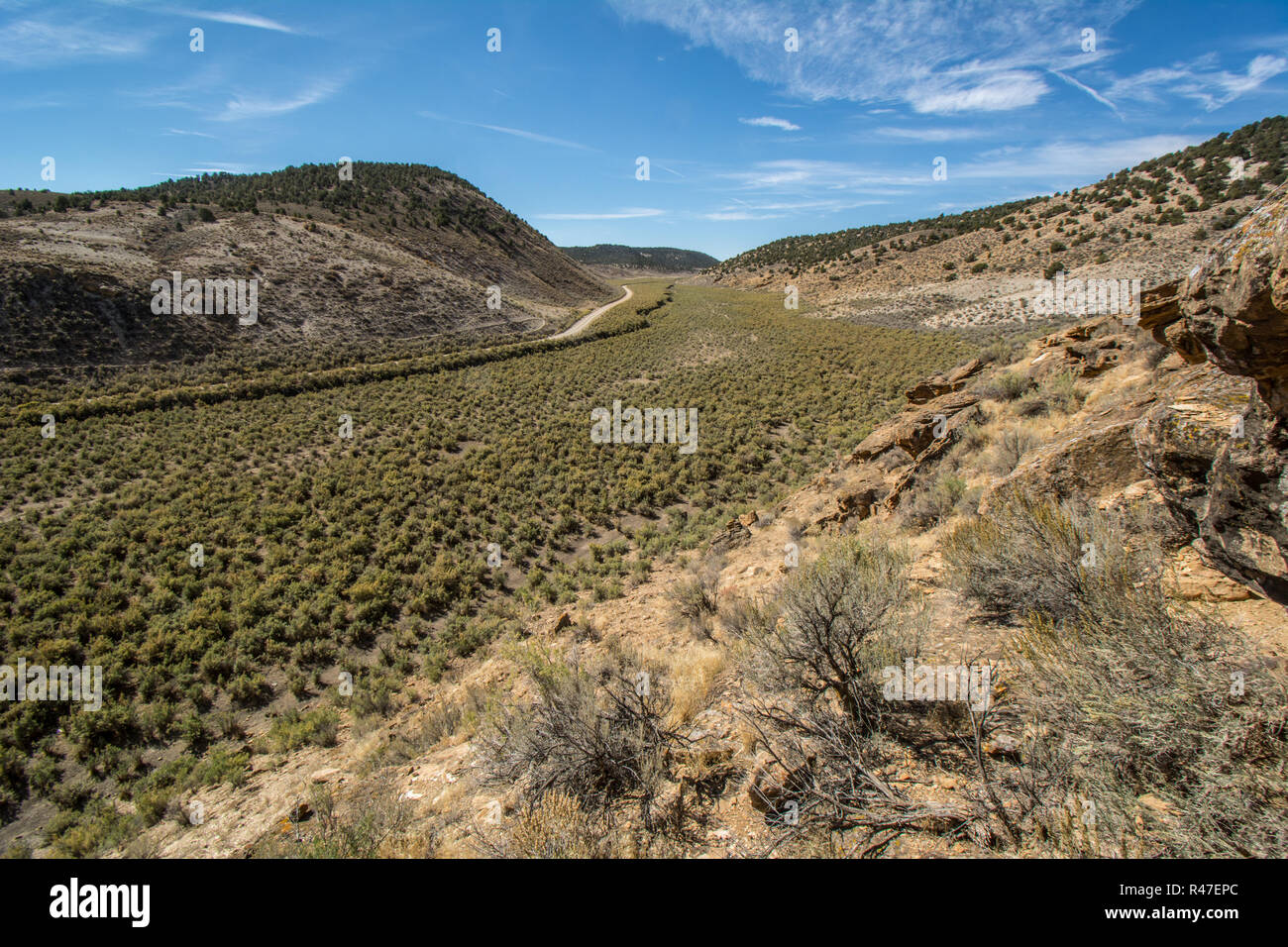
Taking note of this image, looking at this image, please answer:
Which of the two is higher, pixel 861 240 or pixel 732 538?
pixel 861 240

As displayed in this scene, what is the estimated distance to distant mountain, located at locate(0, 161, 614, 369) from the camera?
27578mm

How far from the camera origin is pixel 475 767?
450cm

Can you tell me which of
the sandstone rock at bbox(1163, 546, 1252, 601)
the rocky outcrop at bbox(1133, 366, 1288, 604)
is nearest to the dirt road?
the rocky outcrop at bbox(1133, 366, 1288, 604)

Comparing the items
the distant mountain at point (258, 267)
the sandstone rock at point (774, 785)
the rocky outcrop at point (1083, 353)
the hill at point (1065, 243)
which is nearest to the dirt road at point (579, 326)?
the distant mountain at point (258, 267)

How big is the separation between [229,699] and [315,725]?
82.5 inches

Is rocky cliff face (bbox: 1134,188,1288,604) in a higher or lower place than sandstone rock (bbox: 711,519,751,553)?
higher

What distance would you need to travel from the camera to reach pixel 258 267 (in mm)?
39312

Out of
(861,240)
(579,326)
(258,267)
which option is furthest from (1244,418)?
(861,240)

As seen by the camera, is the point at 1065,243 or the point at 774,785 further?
the point at 1065,243

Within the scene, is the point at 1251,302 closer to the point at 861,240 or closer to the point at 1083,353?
the point at 1083,353

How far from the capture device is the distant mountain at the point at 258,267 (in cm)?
2758

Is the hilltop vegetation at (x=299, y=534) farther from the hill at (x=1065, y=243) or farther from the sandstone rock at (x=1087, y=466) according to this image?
the hill at (x=1065, y=243)

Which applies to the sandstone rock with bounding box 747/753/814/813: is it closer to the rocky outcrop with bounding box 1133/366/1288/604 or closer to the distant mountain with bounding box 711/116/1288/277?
the rocky outcrop with bounding box 1133/366/1288/604
